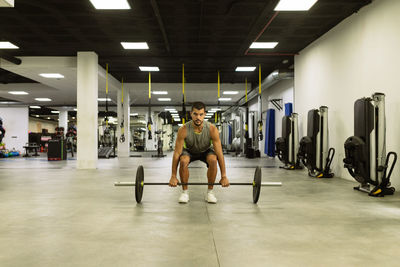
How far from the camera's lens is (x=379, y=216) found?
282cm

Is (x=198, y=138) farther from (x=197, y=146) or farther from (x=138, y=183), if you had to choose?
(x=138, y=183)

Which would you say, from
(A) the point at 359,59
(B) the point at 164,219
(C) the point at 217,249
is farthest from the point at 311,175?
(C) the point at 217,249

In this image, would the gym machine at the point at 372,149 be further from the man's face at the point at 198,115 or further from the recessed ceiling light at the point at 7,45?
the recessed ceiling light at the point at 7,45

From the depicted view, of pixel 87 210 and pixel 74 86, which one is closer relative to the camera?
pixel 87 210

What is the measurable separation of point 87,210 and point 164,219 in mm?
867

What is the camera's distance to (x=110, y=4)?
16.7ft

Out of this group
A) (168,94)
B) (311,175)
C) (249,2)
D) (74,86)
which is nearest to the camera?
(249,2)

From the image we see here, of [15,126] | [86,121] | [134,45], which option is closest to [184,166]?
[134,45]

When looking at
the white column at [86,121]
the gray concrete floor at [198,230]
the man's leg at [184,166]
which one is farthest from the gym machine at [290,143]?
the white column at [86,121]

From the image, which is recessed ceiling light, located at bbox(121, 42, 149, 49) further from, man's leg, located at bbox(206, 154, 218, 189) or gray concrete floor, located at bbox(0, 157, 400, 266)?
man's leg, located at bbox(206, 154, 218, 189)

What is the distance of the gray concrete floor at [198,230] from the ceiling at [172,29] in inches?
124

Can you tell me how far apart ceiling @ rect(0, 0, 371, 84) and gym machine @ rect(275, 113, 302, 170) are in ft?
5.98

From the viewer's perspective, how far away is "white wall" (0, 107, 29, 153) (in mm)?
17078

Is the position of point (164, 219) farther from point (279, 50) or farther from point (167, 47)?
point (279, 50)
